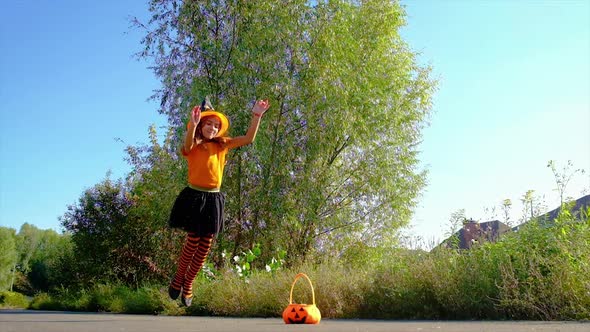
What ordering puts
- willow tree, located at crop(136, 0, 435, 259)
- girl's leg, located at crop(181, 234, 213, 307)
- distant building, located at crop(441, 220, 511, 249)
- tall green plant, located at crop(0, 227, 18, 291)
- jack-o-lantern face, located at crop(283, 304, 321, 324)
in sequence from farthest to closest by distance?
tall green plant, located at crop(0, 227, 18, 291) < willow tree, located at crop(136, 0, 435, 259) < distant building, located at crop(441, 220, 511, 249) < girl's leg, located at crop(181, 234, 213, 307) < jack-o-lantern face, located at crop(283, 304, 321, 324)

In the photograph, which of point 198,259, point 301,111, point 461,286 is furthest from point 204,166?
point 301,111

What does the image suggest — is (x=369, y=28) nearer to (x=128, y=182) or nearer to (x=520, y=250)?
(x=128, y=182)

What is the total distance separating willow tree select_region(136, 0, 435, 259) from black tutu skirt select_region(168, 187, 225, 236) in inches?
Result: 245

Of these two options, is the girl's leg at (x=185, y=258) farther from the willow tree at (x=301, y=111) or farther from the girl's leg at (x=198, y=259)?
the willow tree at (x=301, y=111)

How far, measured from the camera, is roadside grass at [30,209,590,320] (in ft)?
19.0

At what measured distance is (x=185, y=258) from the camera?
584 cm

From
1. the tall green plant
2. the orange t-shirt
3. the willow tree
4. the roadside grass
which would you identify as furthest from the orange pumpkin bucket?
the tall green plant

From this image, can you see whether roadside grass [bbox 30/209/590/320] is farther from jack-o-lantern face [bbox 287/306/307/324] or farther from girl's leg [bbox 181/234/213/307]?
girl's leg [bbox 181/234/213/307]

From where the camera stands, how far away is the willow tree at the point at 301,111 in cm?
1200

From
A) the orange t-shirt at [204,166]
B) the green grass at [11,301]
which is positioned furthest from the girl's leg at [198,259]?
the green grass at [11,301]

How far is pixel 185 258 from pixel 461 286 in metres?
2.91

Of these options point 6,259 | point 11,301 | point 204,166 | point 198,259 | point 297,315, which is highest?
point 6,259

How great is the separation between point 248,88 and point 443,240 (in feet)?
19.4

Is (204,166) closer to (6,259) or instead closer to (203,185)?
(203,185)
